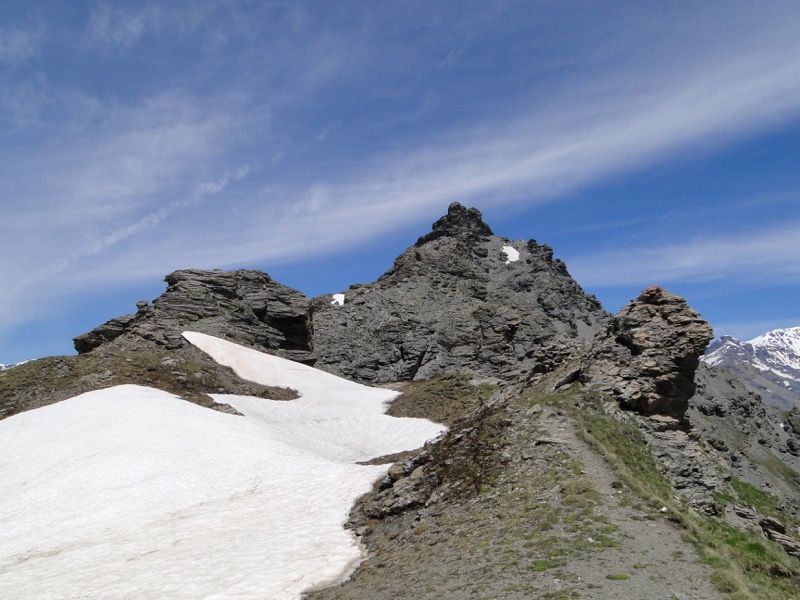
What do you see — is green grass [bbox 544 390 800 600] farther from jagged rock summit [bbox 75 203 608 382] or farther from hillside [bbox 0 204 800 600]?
jagged rock summit [bbox 75 203 608 382]

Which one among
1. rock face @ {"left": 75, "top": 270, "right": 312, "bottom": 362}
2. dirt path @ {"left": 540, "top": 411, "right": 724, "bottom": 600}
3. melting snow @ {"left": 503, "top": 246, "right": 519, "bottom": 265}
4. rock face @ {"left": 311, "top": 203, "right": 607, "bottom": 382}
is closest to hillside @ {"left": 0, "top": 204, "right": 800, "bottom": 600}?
dirt path @ {"left": 540, "top": 411, "right": 724, "bottom": 600}

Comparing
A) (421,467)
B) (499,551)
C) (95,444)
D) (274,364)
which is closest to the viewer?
(499,551)

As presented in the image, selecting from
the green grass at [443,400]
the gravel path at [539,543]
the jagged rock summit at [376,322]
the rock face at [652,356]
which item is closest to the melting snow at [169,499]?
the gravel path at [539,543]

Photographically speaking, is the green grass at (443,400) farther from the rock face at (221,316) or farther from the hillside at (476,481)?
the rock face at (221,316)

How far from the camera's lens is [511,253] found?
161 meters

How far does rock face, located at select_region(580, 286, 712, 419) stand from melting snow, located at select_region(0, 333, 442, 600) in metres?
9.63

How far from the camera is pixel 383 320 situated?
7112 centimetres

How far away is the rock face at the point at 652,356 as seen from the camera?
1945 cm

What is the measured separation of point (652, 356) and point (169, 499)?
18.3 metres

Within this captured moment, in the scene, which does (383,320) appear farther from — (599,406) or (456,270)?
(599,406)

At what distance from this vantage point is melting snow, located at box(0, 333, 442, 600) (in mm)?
14039

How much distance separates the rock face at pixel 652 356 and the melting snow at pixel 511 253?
13692 cm

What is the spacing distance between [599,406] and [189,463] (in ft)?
53.7

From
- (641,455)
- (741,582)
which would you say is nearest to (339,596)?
(741,582)
